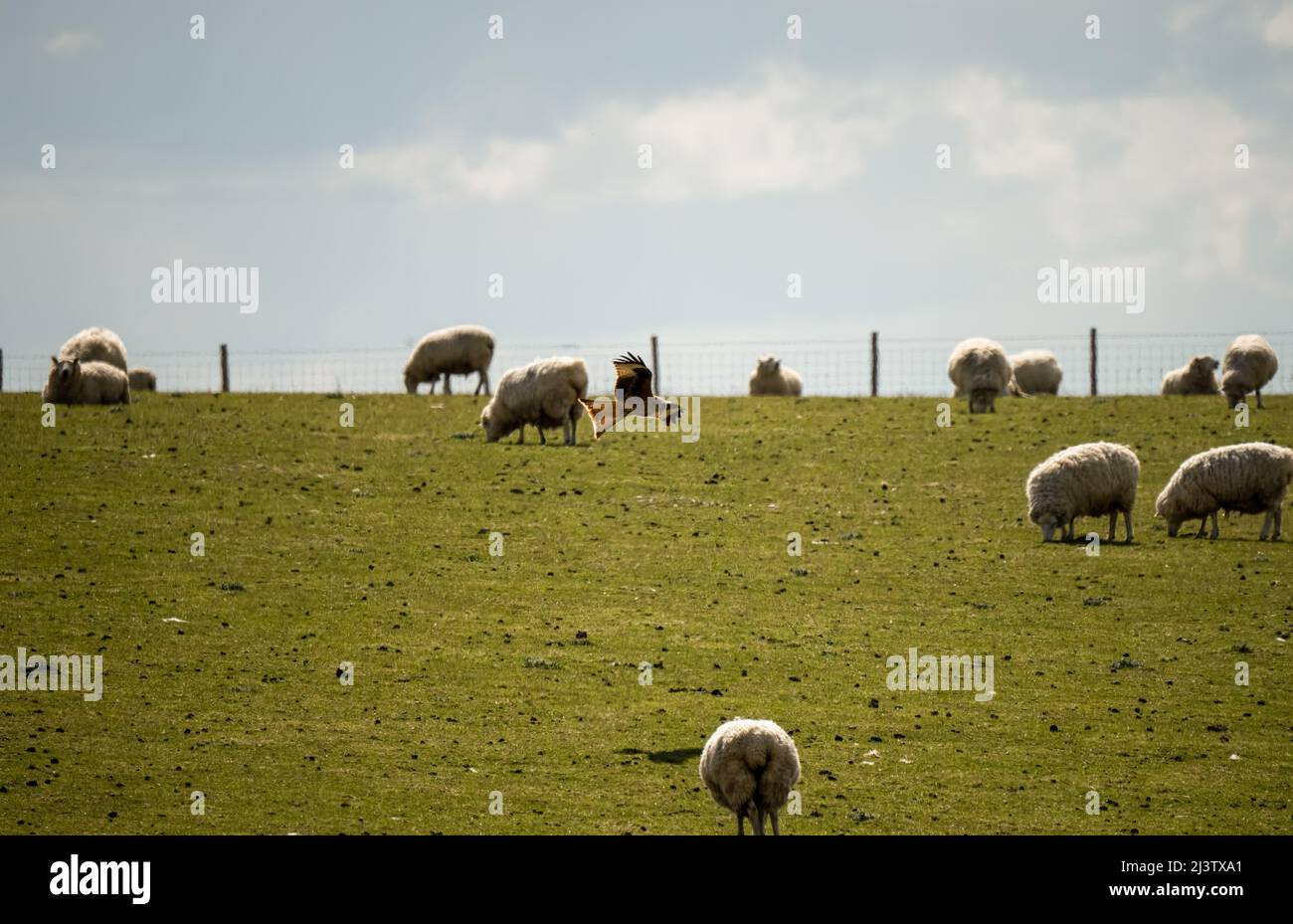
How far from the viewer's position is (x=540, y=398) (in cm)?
3522

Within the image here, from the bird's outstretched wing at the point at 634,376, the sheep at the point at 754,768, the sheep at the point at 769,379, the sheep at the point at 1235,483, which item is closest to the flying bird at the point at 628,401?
the bird's outstretched wing at the point at 634,376

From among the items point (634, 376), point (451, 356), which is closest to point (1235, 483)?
point (634, 376)

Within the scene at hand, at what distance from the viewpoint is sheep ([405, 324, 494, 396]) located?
4797 cm

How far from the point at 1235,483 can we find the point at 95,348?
97.3ft

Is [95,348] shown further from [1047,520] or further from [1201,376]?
[1201,376]

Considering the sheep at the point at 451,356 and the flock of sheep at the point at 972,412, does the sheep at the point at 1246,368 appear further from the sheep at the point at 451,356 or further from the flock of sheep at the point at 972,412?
the sheep at the point at 451,356

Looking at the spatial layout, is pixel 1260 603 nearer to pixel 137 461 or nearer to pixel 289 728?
pixel 289 728

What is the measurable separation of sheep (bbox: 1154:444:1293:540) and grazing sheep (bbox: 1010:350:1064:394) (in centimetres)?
2269

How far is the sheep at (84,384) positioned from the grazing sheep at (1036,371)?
94.4 ft

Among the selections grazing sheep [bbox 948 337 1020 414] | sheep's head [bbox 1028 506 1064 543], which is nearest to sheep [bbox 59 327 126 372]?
grazing sheep [bbox 948 337 1020 414]

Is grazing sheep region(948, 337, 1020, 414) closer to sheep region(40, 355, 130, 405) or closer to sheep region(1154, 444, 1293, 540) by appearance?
sheep region(1154, 444, 1293, 540)

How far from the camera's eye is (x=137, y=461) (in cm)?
3234

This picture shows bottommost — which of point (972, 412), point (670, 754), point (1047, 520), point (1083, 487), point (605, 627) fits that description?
point (670, 754)
